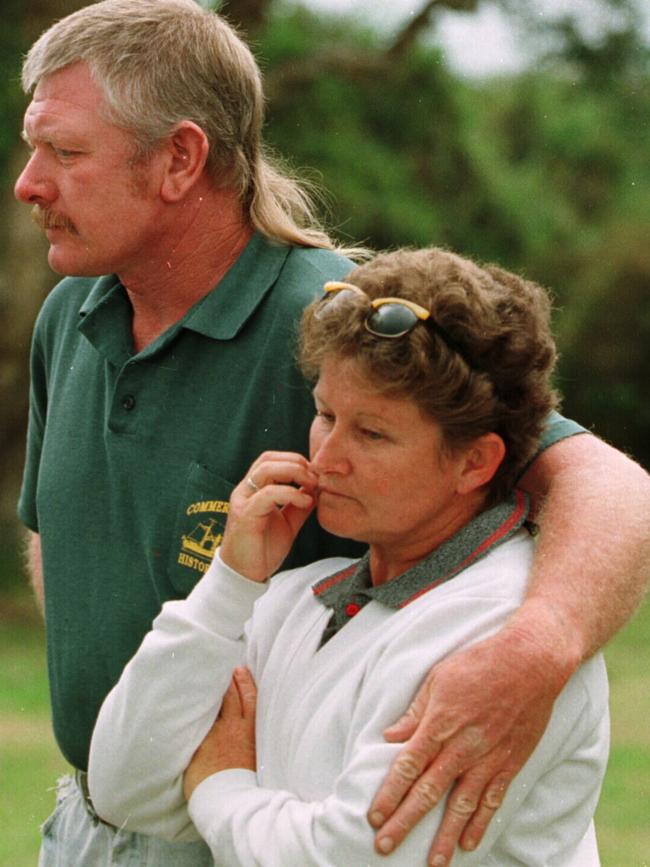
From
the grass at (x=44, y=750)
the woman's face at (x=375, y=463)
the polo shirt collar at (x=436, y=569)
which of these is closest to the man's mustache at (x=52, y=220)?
the woman's face at (x=375, y=463)

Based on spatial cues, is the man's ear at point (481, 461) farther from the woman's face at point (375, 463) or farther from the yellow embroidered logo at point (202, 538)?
the yellow embroidered logo at point (202, 538)

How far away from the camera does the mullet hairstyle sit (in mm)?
3109

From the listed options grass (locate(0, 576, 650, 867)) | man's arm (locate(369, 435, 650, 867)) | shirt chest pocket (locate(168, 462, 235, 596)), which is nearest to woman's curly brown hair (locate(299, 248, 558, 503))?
man's arm (locate(369, 435, 650, 867))

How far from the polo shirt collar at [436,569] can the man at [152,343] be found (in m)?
0.18

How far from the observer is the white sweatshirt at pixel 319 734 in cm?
229

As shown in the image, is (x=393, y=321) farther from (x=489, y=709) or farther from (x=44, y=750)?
(x=44, y=750)

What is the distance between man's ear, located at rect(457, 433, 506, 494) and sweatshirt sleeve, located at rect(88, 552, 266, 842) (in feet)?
1.23

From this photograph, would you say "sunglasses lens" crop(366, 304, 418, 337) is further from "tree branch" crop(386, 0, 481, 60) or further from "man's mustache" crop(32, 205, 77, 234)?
"tree branch" crop(386, 0, 481, 60)

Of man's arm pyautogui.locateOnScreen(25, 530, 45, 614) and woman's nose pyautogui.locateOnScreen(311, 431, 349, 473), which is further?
man's arm pyautogui.locateOnScreen(25, 530, 45, 614)

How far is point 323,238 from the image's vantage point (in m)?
3.29

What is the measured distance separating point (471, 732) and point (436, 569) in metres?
0.31

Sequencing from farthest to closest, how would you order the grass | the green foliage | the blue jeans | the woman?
1. the green foliage
2. the grass
3. the blue jeans
4. the woman

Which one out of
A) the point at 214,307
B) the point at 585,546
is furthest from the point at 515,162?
the point at 585,546

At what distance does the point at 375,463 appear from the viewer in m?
2.44
